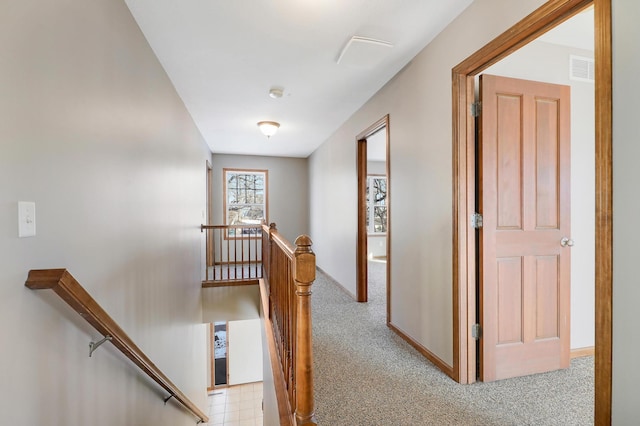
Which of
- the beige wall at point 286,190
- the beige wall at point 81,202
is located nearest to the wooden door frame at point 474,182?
the beige wall at point 81,202

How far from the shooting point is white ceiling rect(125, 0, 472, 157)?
1.79 metres

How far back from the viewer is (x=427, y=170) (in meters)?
2.22

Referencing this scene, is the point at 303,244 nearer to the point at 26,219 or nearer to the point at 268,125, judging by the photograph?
the point at 26,219

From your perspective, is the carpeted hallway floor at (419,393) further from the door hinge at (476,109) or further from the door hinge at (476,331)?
the door hinge at (476,109)

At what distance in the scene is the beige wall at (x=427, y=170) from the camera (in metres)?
1.81

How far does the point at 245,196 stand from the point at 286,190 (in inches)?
37.6

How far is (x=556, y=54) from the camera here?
215 cm

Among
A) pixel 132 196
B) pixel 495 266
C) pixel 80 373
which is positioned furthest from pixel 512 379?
pixel 132 196

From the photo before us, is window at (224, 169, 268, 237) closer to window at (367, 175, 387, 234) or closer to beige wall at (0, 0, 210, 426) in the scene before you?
window at (367, 175, 387, 234)

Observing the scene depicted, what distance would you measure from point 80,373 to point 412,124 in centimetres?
265

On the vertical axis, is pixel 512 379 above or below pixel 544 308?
below

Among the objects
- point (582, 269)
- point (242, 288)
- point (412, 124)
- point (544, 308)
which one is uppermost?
point (412, 124)

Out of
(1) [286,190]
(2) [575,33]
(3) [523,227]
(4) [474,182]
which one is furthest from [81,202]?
(1) [286,190]

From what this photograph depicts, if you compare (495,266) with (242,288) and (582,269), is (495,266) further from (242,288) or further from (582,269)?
(242,288)
